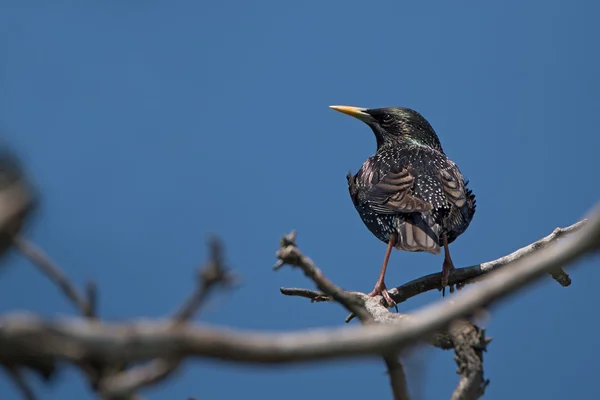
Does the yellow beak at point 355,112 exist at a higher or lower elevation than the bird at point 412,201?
higher

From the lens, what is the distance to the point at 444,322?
1.61m

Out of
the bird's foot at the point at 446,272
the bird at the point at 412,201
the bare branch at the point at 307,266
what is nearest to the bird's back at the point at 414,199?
the bird at the point at 412,201

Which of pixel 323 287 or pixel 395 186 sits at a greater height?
pixel 395 186

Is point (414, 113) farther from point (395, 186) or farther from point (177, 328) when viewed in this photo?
point (177, 328)

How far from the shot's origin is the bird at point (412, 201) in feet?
20.0

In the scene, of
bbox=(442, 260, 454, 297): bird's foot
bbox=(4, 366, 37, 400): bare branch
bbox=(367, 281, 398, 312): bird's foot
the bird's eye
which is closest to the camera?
bbox=(4, 366, 37, 400): bare branch

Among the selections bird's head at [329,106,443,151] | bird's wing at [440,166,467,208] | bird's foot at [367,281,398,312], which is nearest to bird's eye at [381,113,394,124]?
bird's head at [329,106,443,151]

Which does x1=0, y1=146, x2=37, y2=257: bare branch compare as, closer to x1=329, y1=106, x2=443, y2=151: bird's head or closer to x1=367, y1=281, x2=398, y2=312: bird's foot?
x1=367, y1=281, x2=398, y2=312: bird's foot

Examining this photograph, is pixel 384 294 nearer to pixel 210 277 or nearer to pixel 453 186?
pixel 453 186

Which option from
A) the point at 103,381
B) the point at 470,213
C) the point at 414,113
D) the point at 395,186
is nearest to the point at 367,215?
the point at 395,186

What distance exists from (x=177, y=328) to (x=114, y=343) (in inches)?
4.5

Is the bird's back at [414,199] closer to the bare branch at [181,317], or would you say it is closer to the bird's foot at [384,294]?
the bird's foot at [384,294]

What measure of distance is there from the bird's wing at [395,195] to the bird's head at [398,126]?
128cm

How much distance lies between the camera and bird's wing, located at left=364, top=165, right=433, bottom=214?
627cm
